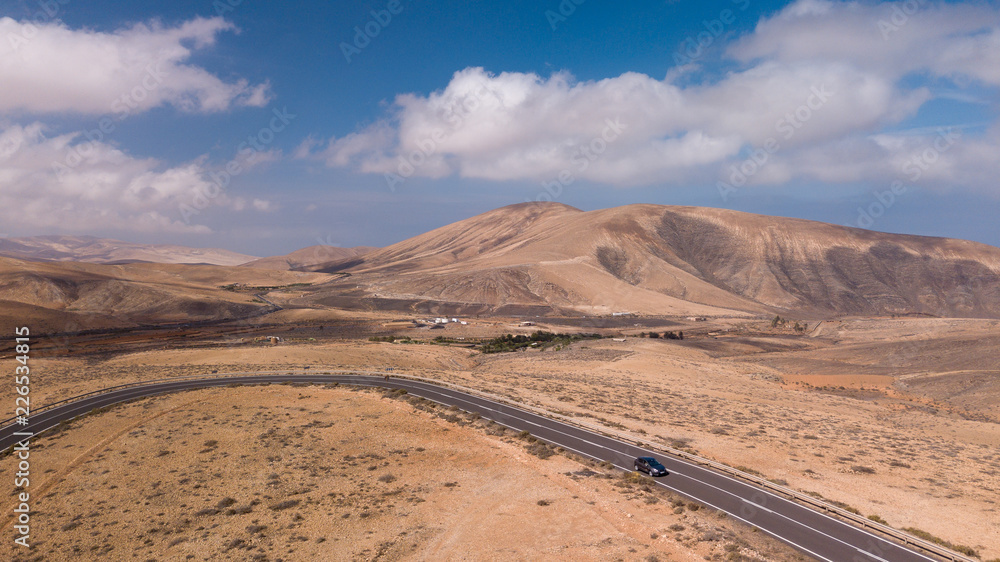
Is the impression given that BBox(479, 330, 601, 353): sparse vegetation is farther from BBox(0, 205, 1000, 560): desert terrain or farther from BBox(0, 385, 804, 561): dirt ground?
BBox(0, 385, 804, 561): dirt ground

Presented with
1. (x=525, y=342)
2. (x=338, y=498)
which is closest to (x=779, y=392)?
(x=525, y=342)

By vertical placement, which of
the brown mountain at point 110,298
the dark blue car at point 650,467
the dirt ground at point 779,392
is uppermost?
the brown mountain at point 110,298

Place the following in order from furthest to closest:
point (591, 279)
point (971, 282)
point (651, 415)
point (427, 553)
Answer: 1. point (971, 282)
2. point (591, 279)
3. point (651, 415)
4. point (427, 553)

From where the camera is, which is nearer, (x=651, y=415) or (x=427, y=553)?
(x=427, y=553)

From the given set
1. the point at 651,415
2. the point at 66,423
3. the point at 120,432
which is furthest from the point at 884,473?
the point at 66,423

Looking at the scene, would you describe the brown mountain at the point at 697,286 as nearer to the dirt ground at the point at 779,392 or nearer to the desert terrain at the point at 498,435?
the desert terrain at the point at 498,435

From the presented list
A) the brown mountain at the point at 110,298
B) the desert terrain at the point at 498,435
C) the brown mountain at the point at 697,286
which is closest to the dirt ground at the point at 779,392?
the desert terrain at the point at 498,435

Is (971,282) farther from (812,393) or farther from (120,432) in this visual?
(120,432)
